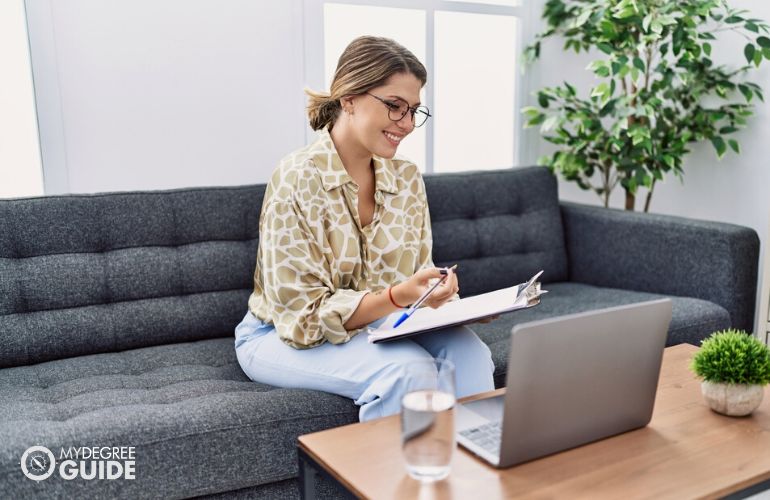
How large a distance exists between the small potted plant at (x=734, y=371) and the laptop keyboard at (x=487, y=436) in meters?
0.37

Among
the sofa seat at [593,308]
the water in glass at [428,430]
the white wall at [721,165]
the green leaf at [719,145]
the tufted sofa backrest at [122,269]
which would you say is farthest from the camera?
the white wall at [721,165]

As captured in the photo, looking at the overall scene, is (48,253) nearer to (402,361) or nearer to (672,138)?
(402,361)

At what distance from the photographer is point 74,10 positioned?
211cm

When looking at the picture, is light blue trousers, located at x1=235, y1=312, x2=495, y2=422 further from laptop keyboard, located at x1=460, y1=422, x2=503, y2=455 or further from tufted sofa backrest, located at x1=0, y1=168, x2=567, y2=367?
tufted sofa backrest, located at x1=0, y1=168, x2=567, y2=367

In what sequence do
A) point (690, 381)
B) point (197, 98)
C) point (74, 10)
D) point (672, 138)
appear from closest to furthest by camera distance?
point (690, 381), point (74, 10), point (197, 98), point (672, 138)

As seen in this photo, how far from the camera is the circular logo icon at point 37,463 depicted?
126cm

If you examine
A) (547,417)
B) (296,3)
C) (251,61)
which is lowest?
(547,417)

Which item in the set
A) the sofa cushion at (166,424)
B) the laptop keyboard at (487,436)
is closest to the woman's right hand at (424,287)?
the sofa cushion at (166,424)

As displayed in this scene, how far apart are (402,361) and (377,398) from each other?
9 centimetres

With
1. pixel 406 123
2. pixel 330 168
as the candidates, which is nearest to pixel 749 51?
pixel 406 123

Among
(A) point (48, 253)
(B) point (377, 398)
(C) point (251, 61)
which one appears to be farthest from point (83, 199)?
(B) point (377, 398)

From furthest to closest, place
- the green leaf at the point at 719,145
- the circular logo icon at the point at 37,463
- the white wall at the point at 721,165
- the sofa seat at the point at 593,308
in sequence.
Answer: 1. the white wall at the point at 721,165
2. the green leaf at the point at 719,145
3. the sofa seat at the point at 593,308
4. the circular logo icon at the point at 37,463

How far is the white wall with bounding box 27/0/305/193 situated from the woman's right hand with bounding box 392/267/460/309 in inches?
45.6

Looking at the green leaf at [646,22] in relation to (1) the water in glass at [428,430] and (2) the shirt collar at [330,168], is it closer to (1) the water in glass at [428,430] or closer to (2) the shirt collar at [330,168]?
(2) the shirt collar at [330,168]
